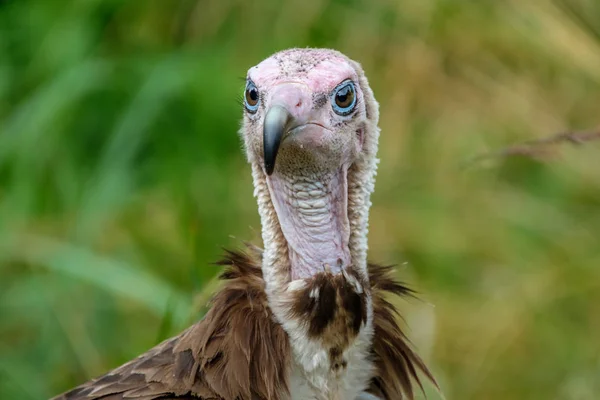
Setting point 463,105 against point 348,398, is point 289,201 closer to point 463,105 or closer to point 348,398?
point 348,398

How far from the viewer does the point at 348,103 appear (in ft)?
9.21

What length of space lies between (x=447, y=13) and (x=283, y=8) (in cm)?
86

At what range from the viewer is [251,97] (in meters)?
2.80

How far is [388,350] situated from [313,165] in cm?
51

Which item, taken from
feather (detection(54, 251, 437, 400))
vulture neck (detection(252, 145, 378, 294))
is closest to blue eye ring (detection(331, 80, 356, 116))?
vulture neck (detection(252, 145, 378, 294))

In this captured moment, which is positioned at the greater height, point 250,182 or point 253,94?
point 253,94

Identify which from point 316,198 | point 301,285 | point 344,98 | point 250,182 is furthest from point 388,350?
point 250,182

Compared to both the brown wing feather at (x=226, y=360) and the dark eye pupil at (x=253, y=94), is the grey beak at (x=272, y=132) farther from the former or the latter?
the brown wing feather at (x=226, y=360)

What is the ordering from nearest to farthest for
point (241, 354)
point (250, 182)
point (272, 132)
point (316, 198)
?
point (272, 132), point (241, 354), point (316, 198), point (250, 182)

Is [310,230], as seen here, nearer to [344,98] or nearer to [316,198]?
[316,198]

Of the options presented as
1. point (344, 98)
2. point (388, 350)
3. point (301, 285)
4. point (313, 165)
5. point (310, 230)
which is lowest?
point (388, 350)

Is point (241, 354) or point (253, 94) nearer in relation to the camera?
point (241, 354)

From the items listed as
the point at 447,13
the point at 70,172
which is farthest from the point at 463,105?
the point at 70,172

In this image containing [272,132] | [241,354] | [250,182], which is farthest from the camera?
[250,182]
